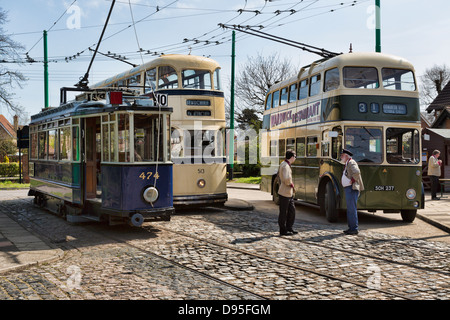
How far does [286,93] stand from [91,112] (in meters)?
7.90

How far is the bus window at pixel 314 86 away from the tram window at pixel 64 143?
22.6ft

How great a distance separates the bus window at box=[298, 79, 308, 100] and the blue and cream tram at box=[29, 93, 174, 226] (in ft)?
19.3

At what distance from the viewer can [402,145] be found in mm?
13484

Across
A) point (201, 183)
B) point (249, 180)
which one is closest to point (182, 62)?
point (201, 183)

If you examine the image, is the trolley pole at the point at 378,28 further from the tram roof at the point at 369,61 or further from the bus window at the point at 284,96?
the tram roof at the point at 369,61

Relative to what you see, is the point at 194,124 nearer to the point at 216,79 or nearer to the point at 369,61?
the point at 216,79

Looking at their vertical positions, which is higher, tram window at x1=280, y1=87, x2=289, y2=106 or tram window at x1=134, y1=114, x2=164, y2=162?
tram window at x1=280, y1=87, x2=289, y2=106

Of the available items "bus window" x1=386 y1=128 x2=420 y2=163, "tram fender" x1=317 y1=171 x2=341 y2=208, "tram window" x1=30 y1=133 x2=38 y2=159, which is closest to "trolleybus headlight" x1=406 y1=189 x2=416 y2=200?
"bus window" x1=386 y1=128 x2=420 y2=163

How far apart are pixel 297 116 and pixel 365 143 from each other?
3.58 metres

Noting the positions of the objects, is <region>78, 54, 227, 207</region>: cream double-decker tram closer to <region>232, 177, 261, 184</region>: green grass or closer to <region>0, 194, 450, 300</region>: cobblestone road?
<region>0, 194, 450, 300</region>: cobblestone road

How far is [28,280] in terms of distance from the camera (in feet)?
23.5

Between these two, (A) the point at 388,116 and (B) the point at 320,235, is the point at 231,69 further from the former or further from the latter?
(B) the point at 320,235

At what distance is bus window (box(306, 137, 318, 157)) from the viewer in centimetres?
1498

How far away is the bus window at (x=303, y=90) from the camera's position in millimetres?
15898
